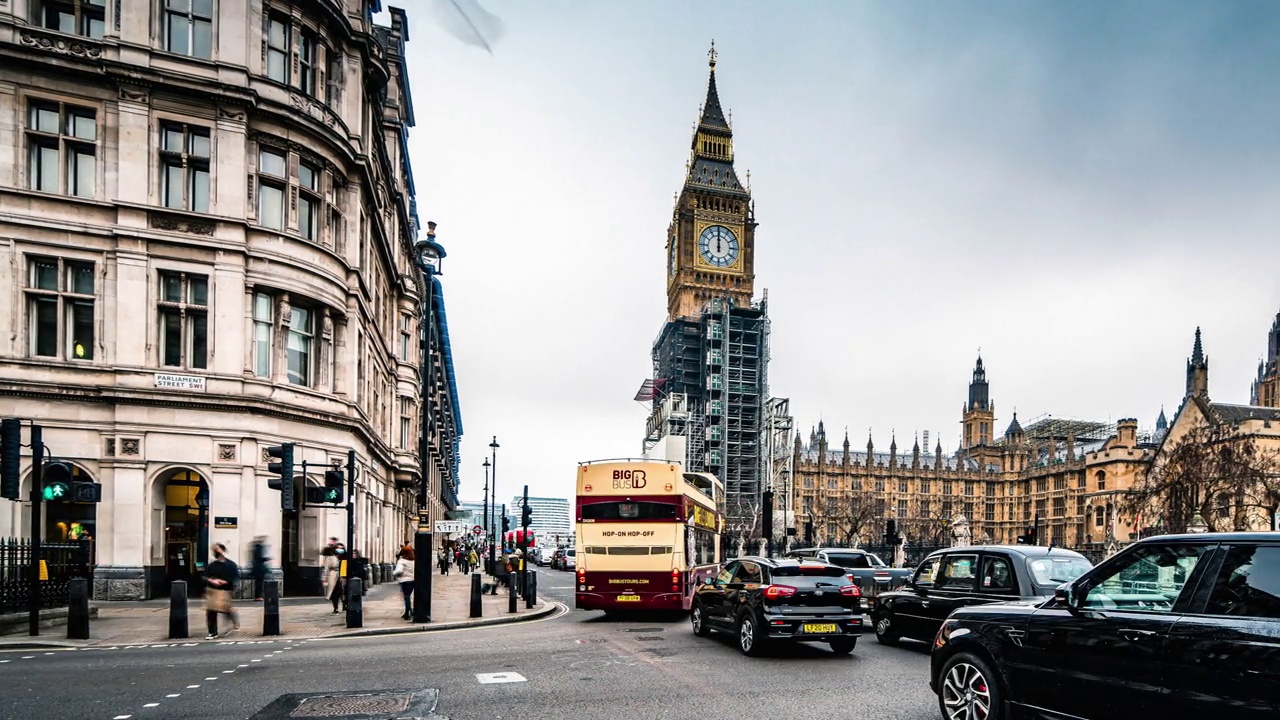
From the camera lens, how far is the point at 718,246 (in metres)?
125

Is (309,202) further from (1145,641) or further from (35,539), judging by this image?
(1145,641)

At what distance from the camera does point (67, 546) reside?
17.4 meters

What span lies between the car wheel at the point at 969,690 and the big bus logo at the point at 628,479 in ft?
42.7

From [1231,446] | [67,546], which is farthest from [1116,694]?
[1231,446]

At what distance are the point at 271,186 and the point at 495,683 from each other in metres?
19.7

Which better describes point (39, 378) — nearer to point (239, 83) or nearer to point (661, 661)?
point (239, 83)

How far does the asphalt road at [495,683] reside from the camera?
29.3 feet

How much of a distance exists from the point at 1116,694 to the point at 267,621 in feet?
47.4

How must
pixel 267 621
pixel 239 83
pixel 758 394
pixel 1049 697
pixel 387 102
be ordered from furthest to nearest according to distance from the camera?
pixel 758 394
pixel 387 102
pixel 239 83
pixel 267 621
pixel 1049 697

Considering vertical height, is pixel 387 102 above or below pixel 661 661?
above

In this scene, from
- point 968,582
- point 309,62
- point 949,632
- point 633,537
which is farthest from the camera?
point 309,62

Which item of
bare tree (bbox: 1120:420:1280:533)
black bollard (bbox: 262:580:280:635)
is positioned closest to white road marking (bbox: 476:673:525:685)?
black bollard (bbox: 262:580:280:635)

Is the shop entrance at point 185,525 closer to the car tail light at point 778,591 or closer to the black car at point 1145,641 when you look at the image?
the car tail light at point 778,591

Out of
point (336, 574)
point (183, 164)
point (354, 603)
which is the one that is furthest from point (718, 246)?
point (354, 603)
